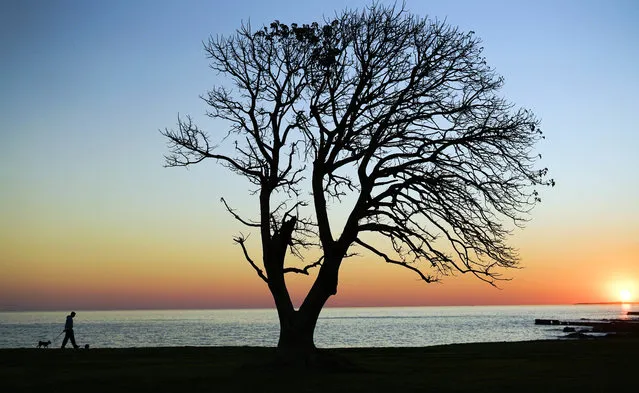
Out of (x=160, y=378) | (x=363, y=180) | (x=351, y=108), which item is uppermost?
(x=351, y=108)

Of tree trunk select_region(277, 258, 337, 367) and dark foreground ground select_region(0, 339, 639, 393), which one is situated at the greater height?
tree trunk select_region(277, 258, 337, 367)

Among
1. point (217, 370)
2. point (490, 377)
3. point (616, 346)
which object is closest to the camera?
point (490, 377)

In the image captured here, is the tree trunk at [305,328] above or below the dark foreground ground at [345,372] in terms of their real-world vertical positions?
above

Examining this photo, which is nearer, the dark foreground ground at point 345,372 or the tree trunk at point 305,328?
the dark foreground ground at point 345,372

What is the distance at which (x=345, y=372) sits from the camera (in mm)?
23109

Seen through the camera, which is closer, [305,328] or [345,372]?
[345,372]

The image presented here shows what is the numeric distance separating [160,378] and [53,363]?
7594 millimetres

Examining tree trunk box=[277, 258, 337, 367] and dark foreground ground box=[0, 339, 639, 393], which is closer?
dark foreground ground box=[0, 339, 639, 393]

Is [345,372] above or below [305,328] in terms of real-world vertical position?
below

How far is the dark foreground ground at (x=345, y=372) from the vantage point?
19.1 metres

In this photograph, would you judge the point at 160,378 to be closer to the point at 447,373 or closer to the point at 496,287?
the point at 447,373

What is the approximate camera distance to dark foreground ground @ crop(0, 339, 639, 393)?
19.1 meters

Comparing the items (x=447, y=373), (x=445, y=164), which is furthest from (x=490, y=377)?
(x=445, y=164)

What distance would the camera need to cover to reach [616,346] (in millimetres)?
32750
